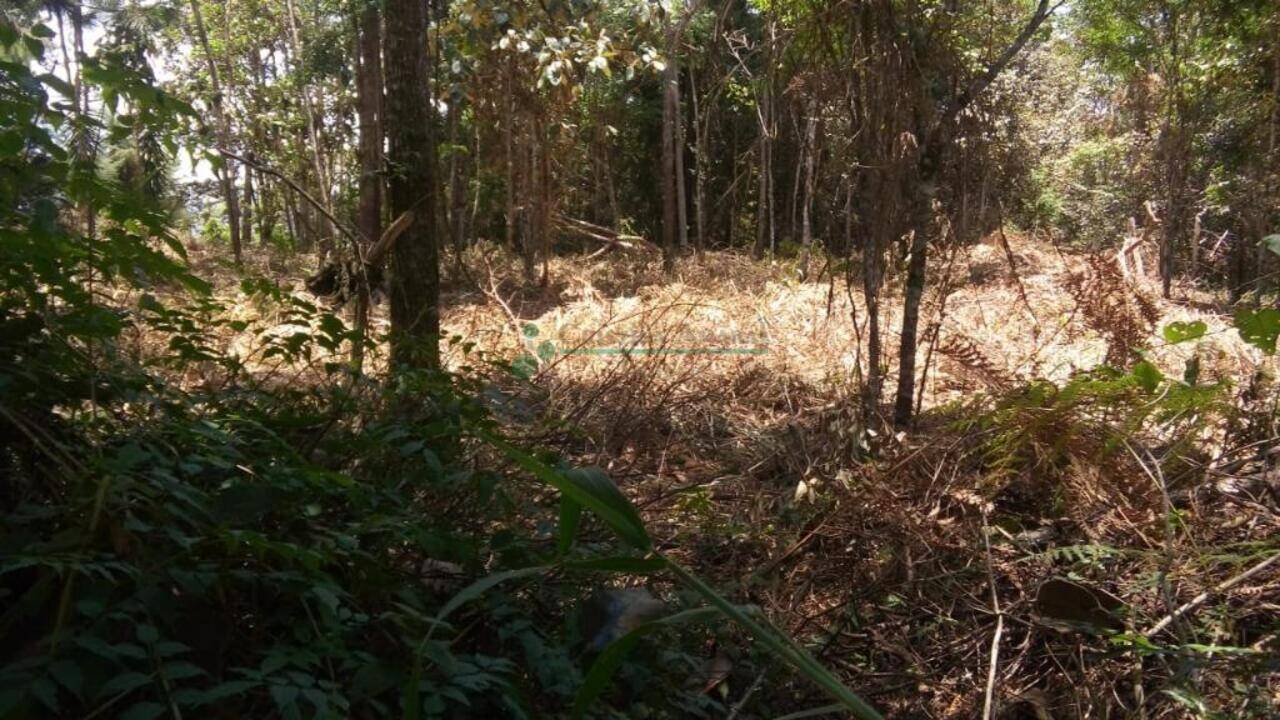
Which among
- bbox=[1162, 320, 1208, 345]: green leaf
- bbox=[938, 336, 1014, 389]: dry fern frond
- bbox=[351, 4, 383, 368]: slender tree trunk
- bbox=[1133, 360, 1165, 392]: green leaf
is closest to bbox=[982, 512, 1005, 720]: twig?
bbox=[1133, 360, 1165, 392]: green leaf

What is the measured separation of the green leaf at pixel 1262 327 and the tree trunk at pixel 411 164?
317 centimetres

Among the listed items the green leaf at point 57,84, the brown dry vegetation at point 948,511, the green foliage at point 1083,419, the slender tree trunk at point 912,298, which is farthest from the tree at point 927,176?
the green leaf at point 57,84

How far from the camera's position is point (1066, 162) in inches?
706

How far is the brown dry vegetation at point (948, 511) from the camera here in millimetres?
2479

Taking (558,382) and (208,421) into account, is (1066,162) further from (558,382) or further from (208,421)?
(208,421)

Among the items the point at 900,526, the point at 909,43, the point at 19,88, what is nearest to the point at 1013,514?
the point at 900,526

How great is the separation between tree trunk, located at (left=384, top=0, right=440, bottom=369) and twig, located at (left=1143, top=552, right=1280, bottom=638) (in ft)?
10.0

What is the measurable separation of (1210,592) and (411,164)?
3.53 meters

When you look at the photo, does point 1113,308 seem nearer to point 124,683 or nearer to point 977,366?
point 977,366

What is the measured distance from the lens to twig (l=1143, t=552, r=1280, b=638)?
233 cm

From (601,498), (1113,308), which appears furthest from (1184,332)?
(601,498)

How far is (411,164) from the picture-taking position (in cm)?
406

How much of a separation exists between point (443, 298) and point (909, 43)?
24.3 feet

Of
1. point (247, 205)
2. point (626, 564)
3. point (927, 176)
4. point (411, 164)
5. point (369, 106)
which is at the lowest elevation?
point (626, 564)
